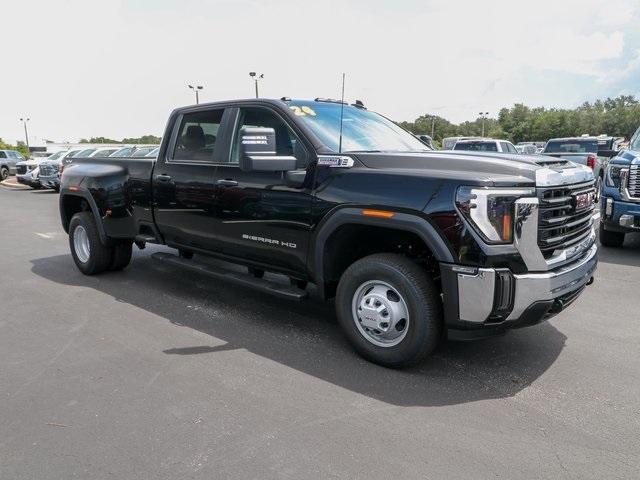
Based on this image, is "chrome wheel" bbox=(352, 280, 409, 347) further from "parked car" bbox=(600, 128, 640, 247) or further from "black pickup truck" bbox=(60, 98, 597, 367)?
"parked car" bbox=(600, 128, 640, 247)

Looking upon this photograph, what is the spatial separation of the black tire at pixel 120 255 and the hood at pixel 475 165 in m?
3.87

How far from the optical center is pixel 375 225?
366cm

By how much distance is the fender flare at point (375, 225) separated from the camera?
3363mm

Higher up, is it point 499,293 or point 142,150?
point 142,150

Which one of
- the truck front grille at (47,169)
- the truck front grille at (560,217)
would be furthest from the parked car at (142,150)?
the truck front grille at (560,217)

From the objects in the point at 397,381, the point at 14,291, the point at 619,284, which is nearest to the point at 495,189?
the point at 397,381

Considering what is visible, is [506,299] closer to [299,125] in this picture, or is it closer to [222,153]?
[299,125]

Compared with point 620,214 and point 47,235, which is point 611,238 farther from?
point 47,235

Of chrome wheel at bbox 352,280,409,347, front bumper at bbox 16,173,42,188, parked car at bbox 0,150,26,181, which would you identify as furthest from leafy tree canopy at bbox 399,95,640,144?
chrome wheel at bbox 352,280,409,347

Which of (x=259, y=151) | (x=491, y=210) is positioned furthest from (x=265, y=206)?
(x=491, y=210)

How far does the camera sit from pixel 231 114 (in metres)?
4.91

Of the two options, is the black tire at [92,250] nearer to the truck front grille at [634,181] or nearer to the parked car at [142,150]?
the truck front grille at [634,181]

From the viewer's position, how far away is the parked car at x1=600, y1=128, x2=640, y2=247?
7.26 metres

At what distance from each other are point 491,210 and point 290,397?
172 cm
